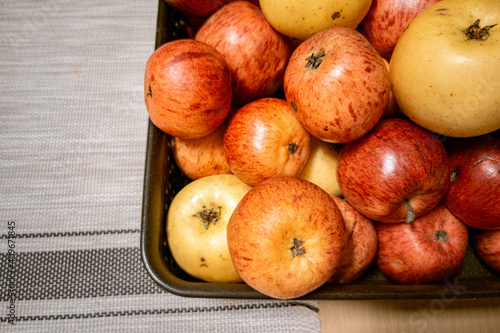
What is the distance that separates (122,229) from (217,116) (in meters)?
0.40

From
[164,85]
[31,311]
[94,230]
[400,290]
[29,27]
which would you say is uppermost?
[164,85]

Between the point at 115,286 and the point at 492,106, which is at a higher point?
the point at 492,106

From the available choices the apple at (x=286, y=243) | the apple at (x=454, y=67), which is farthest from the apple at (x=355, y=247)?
the apple at (x=454, y=67)

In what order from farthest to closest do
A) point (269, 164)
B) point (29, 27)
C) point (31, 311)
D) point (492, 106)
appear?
point (29, 27) → point (31, 311) → point (269, 164) → point (492, 106)

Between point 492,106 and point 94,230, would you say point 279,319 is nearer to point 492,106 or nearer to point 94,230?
point 94,230

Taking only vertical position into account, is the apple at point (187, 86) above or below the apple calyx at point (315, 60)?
below

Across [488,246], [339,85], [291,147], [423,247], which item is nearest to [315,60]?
[339,85]

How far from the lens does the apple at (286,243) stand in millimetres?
571

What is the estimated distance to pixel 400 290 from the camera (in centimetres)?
64

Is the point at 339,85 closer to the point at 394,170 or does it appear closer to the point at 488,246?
the point at 394,170

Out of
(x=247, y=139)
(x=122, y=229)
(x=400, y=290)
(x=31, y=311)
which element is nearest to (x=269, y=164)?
(x=247, y=139)

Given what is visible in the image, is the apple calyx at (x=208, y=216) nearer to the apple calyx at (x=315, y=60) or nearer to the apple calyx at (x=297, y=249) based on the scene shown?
the apple calyx at (x=297, y=249)

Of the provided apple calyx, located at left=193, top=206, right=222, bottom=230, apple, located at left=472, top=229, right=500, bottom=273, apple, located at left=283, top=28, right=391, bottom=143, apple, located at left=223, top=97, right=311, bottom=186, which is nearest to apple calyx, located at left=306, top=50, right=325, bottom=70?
apple, located at left=283, top=28, right=391, bottom=143

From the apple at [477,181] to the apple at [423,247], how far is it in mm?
35
